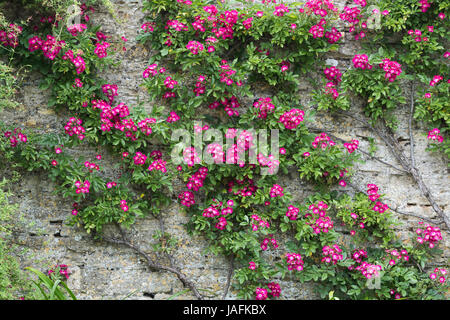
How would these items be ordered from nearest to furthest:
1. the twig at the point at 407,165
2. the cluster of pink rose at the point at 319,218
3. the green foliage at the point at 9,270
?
the green foliage at the point at 9,270, the cluster of pink rose at the point at 319,218, the twig at the point at 407,165

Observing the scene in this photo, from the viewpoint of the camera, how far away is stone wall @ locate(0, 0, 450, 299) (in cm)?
326

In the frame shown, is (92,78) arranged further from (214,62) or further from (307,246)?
(307,246)

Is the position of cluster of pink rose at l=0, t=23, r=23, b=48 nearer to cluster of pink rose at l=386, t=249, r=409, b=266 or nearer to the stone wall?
the stone wall

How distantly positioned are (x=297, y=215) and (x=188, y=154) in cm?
94

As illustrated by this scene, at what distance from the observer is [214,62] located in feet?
10.5

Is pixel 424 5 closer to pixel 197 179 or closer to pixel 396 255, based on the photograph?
pixel 396 255

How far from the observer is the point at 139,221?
3.33 m

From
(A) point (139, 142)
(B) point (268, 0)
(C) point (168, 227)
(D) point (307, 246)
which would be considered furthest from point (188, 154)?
(B) point (268, 0)

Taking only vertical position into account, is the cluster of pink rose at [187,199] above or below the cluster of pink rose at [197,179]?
below

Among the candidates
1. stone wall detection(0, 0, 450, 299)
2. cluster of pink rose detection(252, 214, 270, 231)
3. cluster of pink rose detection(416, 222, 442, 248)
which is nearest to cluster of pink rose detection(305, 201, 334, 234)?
stone wall detection(0, 0, 450, 299)

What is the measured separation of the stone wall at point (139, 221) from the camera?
3.26 m

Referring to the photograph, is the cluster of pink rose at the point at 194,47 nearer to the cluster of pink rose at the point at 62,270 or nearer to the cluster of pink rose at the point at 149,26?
the cluster of pink rose at the point at 149,26

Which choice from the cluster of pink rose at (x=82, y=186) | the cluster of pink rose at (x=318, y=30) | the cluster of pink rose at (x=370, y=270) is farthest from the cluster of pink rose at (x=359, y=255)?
the cluster of pink rose at (x=82, y=186)

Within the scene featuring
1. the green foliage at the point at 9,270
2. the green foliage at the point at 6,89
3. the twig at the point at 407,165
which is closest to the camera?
the green foliage at the point at 9,270
